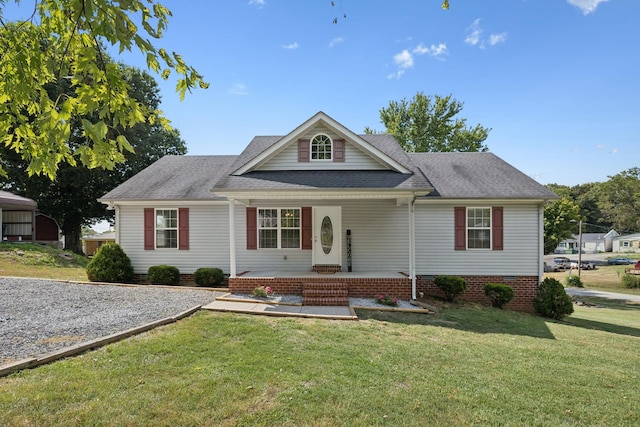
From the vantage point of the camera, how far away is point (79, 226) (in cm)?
2719

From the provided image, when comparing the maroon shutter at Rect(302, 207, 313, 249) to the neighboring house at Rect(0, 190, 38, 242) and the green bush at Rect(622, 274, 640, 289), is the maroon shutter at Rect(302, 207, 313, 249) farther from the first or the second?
the green bush at Rect(622, 274, 640, 289)

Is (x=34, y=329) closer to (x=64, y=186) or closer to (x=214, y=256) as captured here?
(x=214, y=256)

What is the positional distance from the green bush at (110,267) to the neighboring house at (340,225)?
1.80 feet

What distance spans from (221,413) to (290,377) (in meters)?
1.09

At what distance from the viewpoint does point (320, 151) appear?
446 inches

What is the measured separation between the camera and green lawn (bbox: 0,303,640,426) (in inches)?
139

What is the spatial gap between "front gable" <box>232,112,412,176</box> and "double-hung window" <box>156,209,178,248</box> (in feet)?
12.4

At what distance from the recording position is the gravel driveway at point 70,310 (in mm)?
5422

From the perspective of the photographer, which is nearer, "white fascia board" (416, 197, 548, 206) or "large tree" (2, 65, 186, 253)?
"white fascia board" (416, 197, 548, 206)

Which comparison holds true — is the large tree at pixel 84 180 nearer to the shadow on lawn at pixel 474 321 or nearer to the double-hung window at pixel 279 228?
the double-hung window at pixel 279 228

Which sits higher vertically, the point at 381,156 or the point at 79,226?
the point at 381,156

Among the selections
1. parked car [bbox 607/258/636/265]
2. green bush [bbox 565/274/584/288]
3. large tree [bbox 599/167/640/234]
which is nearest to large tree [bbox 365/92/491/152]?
green bush [bbox 565/274/584/288]

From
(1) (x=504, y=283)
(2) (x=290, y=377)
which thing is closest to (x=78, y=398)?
(2) (x=290, y=377)

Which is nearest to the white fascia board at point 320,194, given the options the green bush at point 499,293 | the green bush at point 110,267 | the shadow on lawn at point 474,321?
the shadow on lawn at point 474,321
